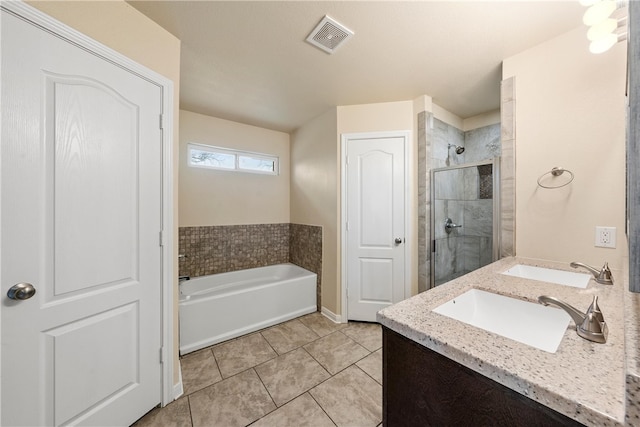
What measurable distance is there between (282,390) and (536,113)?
267 cm

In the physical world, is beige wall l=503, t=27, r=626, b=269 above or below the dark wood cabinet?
above

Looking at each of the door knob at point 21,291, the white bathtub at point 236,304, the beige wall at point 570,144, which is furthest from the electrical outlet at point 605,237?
the door knob at point 21,291

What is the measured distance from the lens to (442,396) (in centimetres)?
70

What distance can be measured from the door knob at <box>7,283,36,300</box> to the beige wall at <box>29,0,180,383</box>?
0.64m

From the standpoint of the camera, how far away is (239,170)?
3.27m

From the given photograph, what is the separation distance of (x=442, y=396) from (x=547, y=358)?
297mm

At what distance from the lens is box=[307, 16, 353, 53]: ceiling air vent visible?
149 cm

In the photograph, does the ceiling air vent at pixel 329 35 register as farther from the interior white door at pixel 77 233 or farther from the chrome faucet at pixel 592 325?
the chrome faucet at pixel 592 325

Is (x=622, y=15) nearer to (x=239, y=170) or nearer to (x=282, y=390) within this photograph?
(x=282, y=390)

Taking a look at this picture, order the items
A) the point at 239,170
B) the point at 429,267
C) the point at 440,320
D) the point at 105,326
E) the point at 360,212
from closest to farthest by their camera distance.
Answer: the point at 440,320, the point at 105,326, the point at 429,267, the point at 360,212, the point at 239,170

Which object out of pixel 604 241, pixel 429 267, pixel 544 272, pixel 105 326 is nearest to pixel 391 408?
pixel 544 272

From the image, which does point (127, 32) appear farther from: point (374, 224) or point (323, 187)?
point (374, 224)

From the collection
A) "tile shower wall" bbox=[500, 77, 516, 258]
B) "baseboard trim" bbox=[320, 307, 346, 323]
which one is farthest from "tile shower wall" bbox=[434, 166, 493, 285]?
"baseboard trim" bbox=[320, 307, 346, 323]

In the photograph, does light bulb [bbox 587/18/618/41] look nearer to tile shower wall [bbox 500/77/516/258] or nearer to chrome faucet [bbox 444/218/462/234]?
tile shower wall [bbox 500/77/516/258]
